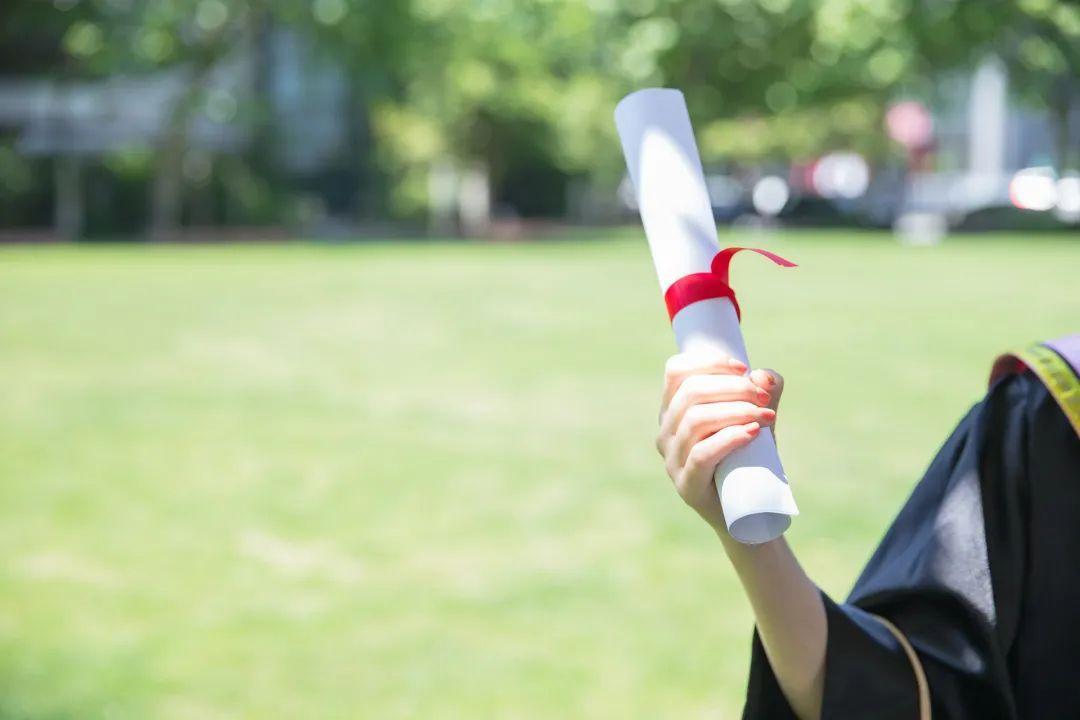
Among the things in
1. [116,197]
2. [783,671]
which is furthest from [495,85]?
[783,671]

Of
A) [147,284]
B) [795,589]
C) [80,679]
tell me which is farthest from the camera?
[147,284]

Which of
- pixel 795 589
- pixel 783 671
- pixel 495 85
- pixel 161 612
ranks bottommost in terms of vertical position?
pixel 161 612

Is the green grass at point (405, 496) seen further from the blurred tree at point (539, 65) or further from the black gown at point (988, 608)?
the blurred tree at point (539, 65)

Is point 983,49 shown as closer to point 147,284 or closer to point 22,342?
point 147,284

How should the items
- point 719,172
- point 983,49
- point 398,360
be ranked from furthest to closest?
point 719,172
point 983,49
point 398,360

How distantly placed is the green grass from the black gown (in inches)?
113

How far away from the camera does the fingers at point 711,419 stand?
1.26m

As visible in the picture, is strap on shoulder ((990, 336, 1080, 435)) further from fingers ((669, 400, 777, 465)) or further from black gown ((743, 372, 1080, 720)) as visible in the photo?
fingers ((669, 400, 777, 465))

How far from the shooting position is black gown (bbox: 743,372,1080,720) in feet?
5.02

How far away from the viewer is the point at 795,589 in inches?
58.5

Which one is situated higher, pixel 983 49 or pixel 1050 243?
pixel 983 49

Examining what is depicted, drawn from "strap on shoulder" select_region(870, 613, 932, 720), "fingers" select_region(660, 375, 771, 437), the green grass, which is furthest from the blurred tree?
"fingers" select_region(660, 375, 771, 437)

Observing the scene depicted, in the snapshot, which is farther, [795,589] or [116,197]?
[116,197]

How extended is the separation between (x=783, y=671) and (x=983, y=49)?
33.8 m
